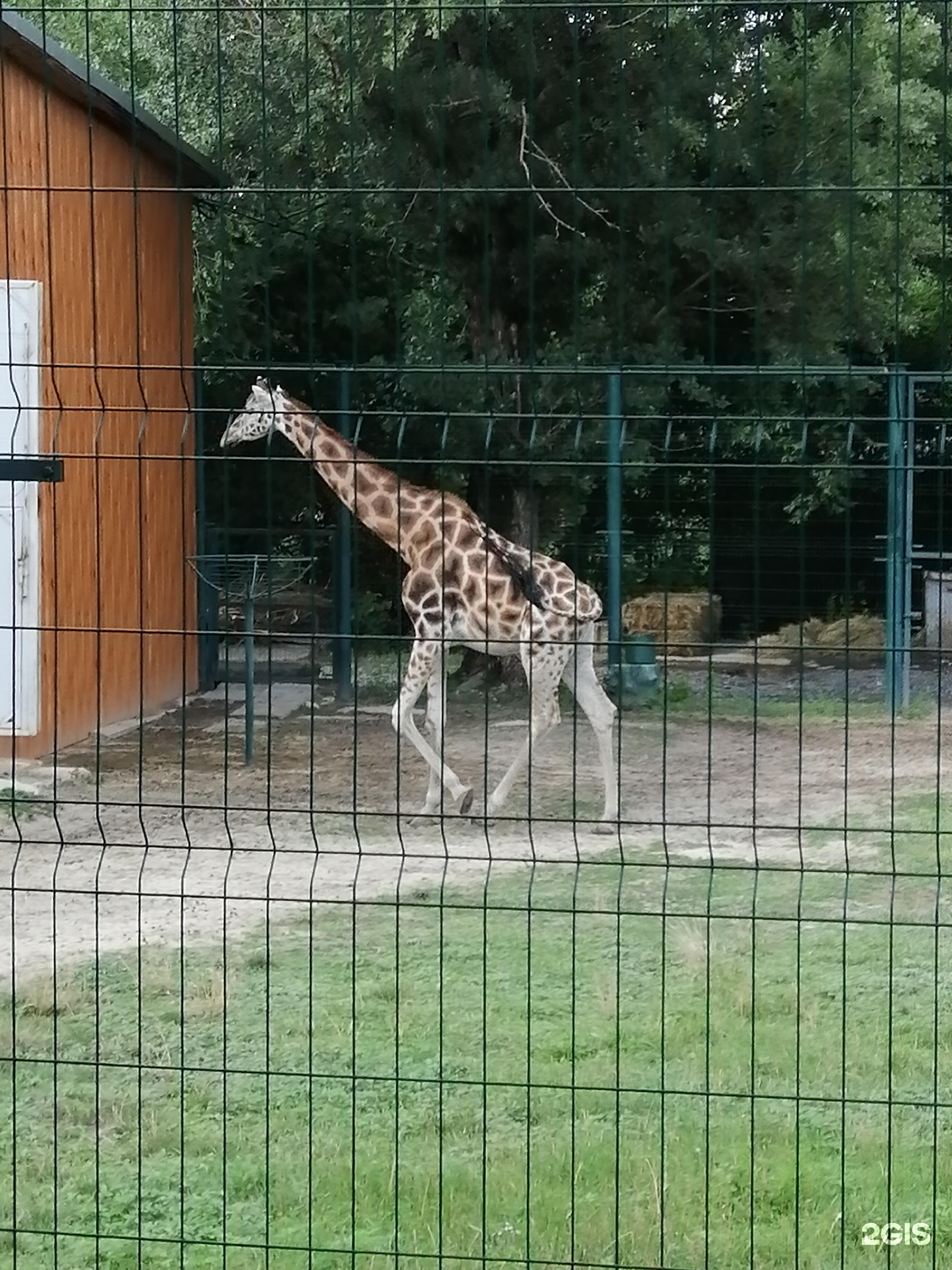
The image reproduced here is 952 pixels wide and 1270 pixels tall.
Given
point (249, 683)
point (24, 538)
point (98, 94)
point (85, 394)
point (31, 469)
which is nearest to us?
point (31, 469)

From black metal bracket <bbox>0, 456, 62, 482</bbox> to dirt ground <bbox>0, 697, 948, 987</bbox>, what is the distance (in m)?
2.45

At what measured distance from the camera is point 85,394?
38.1 feet

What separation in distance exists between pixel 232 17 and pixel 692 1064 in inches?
355

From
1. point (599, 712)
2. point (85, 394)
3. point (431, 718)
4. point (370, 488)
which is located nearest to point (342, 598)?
point (85, 394)

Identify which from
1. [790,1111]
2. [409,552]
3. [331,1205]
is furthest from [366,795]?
[331,1205]

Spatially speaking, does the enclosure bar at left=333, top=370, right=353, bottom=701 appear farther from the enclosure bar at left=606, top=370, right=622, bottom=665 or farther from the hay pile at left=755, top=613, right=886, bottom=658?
the hay pile at left=755, top=613, right=886, bottom=658

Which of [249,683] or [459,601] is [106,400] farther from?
[459,601]

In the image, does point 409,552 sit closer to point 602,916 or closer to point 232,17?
point 602,916

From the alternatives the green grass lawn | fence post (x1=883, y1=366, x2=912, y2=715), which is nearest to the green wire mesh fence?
the green grass lawn

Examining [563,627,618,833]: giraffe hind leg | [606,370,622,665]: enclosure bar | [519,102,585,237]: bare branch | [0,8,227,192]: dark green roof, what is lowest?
[563,627,618,833]: giraffe hind leg

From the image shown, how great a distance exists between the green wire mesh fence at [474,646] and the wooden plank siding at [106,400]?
55mm

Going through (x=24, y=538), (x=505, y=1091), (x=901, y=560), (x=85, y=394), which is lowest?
(x=505, y=1091)

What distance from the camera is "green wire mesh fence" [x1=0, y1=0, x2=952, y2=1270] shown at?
Result: 380 centimetres

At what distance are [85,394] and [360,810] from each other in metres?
4.70
